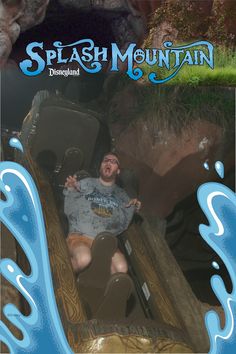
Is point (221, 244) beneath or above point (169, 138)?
beneath

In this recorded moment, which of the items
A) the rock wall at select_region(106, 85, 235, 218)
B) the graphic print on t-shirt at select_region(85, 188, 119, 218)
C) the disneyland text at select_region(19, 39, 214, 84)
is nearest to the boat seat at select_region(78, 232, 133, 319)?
the graphic print on t-shirt at select_region(85, 188, 119, 218)

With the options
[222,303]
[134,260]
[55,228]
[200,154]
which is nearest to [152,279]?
[134,260]

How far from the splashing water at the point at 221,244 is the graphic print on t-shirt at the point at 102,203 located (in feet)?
1.88

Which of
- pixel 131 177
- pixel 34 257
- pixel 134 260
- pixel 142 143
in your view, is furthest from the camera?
pixel 142 143

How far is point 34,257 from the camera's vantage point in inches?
110

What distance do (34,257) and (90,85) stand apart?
1215 mm

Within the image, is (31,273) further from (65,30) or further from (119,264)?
(65,30)

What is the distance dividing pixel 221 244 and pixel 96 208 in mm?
827

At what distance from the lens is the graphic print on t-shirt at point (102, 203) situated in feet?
10.5

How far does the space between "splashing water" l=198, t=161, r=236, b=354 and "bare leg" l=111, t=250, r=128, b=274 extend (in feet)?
1.70

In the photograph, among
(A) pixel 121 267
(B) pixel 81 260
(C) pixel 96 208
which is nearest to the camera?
(B) pixel 81 260

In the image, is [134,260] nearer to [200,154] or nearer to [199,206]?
[199,206]

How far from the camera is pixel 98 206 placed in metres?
3.21

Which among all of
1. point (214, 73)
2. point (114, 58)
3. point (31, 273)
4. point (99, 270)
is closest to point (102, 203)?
point (99, 270)
